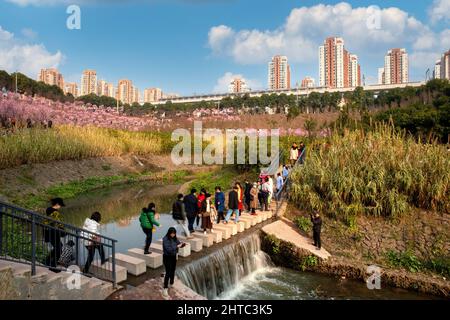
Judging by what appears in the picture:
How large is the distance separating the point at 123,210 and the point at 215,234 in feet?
23.4

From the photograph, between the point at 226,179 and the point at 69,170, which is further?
the point at 69,170

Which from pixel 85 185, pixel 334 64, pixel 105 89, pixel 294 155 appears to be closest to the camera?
pixel 294 155

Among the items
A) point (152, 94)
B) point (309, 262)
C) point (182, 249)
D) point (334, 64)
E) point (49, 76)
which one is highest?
point (334, 64)

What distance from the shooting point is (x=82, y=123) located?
2644cm

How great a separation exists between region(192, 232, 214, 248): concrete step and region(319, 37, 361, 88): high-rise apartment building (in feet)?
276

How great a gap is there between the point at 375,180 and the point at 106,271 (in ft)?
26.8

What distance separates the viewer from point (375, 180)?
10.6m

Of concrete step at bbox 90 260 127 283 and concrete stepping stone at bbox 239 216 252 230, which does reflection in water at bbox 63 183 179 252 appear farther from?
concrete step at bbox 90 260 127 283

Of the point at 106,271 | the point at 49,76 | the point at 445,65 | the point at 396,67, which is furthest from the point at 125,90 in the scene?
the point at 106,271

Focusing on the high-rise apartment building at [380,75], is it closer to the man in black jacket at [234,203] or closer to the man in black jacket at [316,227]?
the man in black jacket at [316,227]

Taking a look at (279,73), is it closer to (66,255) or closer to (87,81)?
(87,81)

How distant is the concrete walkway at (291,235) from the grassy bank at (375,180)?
3.46 ft
